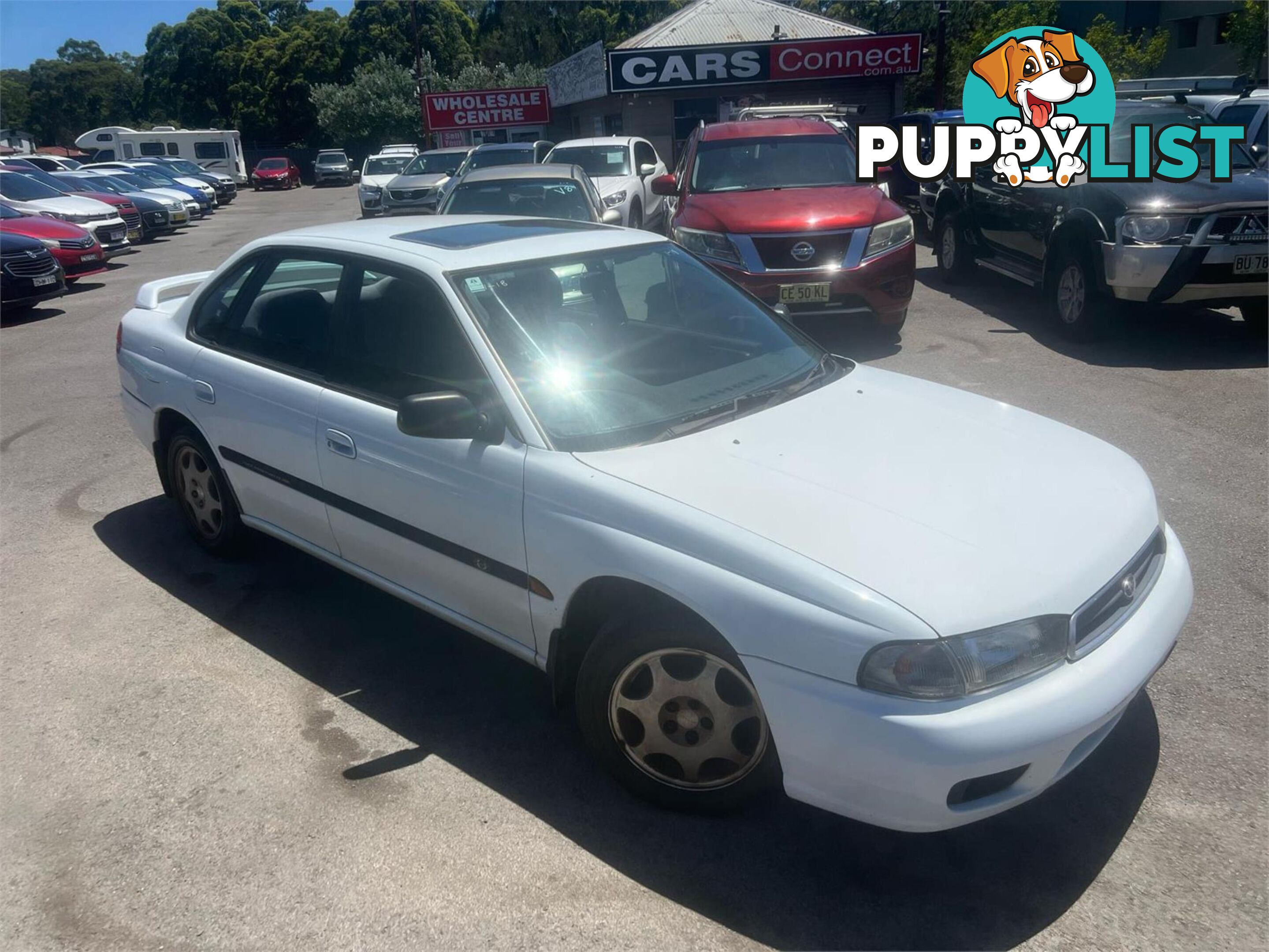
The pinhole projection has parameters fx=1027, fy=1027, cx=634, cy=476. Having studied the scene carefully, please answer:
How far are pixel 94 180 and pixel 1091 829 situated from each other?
2576 centimetres

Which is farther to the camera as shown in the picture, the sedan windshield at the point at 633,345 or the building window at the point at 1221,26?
the building window at the point at 1221,26

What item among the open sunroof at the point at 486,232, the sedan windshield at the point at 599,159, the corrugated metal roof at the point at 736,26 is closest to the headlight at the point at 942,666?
the open sunroof at the point at 486,232

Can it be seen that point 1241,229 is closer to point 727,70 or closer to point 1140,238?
point 1140,238

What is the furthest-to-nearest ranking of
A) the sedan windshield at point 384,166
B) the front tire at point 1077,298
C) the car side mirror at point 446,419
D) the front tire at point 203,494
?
the sedan windshield at point 384,166
the front tire at point 1077,298
the front tire at point 203,494
the car side mirror at point 446,419

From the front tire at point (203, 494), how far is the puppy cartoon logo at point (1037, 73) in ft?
37.7

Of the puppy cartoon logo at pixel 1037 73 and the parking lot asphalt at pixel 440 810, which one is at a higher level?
the puppy cartoon logo at pixel 1037 73

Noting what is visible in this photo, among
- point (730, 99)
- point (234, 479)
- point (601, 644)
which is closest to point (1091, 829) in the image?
point (601, 644)

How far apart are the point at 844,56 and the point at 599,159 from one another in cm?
1357

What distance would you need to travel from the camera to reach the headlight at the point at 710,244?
26.6ft

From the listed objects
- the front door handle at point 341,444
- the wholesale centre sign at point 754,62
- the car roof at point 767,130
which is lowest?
the front door handle at point 341,444

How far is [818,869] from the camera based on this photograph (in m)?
2.85

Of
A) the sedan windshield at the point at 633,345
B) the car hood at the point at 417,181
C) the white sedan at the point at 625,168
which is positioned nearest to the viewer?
the sedan windshield at the point at 633,345

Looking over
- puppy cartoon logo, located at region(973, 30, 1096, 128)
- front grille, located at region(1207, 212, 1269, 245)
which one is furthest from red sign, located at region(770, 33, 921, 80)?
front grille, located at region(1207, 212, 1269, 245)

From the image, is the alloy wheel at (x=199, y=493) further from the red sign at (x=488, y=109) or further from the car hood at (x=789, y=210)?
the red sign at (x=488, y=109)
